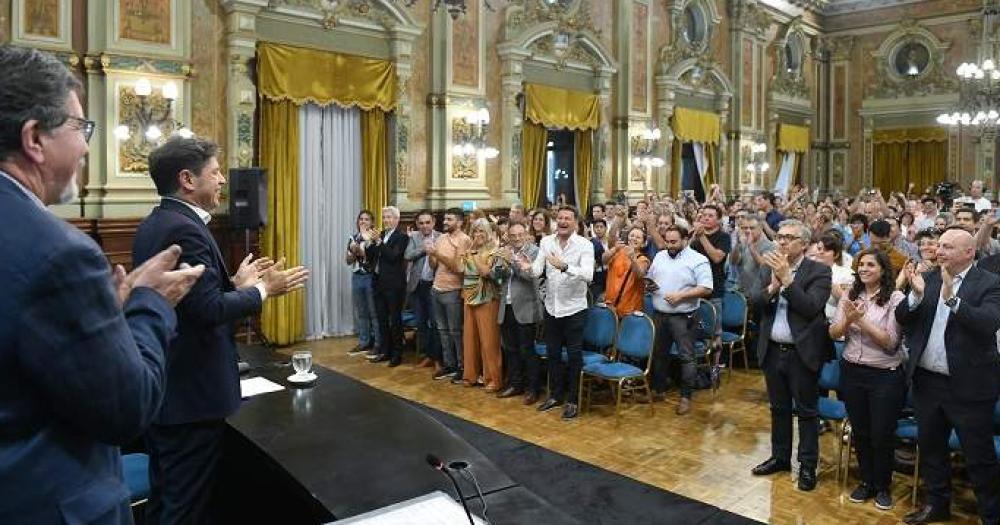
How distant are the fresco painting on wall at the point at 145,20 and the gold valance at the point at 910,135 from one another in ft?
52.8

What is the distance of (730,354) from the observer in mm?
7043

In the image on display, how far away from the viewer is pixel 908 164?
17703mm

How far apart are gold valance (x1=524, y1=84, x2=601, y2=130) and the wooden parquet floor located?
16.9 ft

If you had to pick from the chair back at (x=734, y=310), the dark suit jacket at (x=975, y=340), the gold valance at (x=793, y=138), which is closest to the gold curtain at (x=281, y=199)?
the chair back at (x=734, y=310)

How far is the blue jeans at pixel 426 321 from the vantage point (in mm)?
7508

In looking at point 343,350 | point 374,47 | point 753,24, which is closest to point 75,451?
point 343,350

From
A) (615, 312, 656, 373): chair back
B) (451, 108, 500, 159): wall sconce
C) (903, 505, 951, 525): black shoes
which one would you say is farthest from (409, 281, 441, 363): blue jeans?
(903, 505, 951, 525): black shoes

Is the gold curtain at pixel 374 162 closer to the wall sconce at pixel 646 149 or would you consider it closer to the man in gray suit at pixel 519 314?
the man in gray suit at pixel 519 314

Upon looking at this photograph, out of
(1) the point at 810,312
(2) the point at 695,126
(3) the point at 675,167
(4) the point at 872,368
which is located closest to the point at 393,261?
(1) the point at 810,312

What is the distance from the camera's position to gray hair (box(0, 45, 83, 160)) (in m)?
1.25

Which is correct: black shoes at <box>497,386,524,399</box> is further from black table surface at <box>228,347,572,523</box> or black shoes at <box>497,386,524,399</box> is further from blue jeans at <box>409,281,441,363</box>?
black table surface at <box>228,347,572,523</box>

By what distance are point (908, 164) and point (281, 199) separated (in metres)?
15.2

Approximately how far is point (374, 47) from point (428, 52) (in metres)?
0.87

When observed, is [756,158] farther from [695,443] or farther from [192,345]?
[192,345]
